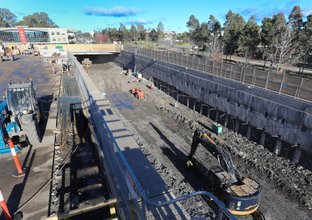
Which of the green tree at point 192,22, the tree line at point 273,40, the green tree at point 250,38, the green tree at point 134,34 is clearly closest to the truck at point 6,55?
the tree line at point 273,40

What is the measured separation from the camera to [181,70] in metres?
30.9

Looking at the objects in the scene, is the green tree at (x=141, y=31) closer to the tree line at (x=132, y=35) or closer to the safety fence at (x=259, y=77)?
the tree line at (x=132, y=35)

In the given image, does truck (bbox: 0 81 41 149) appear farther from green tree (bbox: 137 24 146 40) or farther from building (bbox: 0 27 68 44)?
green tree (bbox: 137 24 146 40)

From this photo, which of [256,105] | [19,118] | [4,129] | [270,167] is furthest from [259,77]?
[4,129]

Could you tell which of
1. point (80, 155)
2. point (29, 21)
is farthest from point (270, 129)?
point (29, 21)

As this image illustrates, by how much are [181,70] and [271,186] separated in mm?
21147

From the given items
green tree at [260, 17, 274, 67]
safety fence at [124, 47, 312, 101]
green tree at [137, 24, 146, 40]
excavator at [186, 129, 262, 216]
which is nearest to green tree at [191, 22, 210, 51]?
green tree at [260, 17, 274, 67]

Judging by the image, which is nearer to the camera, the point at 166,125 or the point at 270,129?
the point at 270,129

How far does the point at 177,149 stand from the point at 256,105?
8246 millimetres

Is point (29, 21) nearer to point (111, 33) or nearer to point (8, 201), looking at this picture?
point (111, 33)

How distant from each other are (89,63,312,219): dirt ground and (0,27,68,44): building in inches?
3167

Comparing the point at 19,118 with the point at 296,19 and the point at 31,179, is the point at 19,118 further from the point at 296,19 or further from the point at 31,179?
the point at 296,19

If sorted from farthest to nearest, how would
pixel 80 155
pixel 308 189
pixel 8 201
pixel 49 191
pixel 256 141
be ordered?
pixel 256 141
pixel 80 155
pixel 308 189
pixel 49 191
pixel 8 201

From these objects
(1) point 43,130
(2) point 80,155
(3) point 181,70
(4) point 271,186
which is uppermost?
(3) point 181,70
